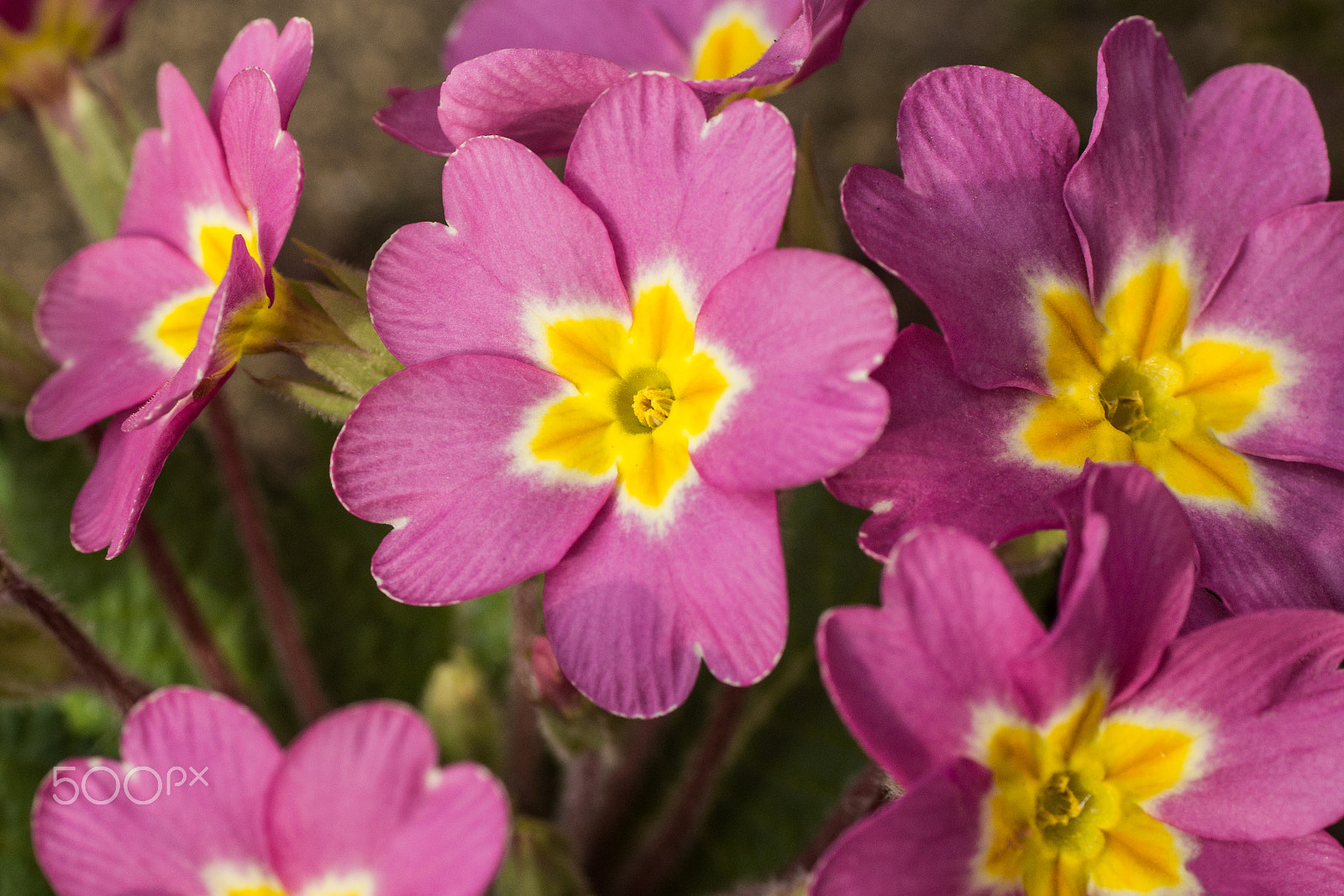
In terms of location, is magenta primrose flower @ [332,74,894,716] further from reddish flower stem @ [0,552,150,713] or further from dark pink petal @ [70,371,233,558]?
reddish flower stem @ [0,552,150,713]

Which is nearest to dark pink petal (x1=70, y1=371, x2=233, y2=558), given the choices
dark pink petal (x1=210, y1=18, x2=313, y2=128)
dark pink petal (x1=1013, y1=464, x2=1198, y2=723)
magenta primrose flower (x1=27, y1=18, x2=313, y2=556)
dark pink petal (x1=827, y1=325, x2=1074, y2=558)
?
magenta primrose flower (x1=27, y1=18, x2=313, y2=556)

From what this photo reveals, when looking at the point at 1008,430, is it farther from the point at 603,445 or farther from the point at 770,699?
the point at 770,699

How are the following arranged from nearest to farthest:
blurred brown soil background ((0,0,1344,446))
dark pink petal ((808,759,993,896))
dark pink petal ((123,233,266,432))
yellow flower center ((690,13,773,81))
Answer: dark pink petal ((808,759,993,896))
dark pink petal ((123,233,266,432))
yellow flower center ((690,13,773,81))
blurred brown soil background ((0,0,1344,446))

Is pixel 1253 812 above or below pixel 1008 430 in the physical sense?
below

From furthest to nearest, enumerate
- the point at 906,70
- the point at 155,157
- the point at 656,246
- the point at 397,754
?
the point at 906,70, the point at 155,157, the point at 656,246, the point at 397,754

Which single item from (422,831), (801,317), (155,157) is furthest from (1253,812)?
(155,157)
